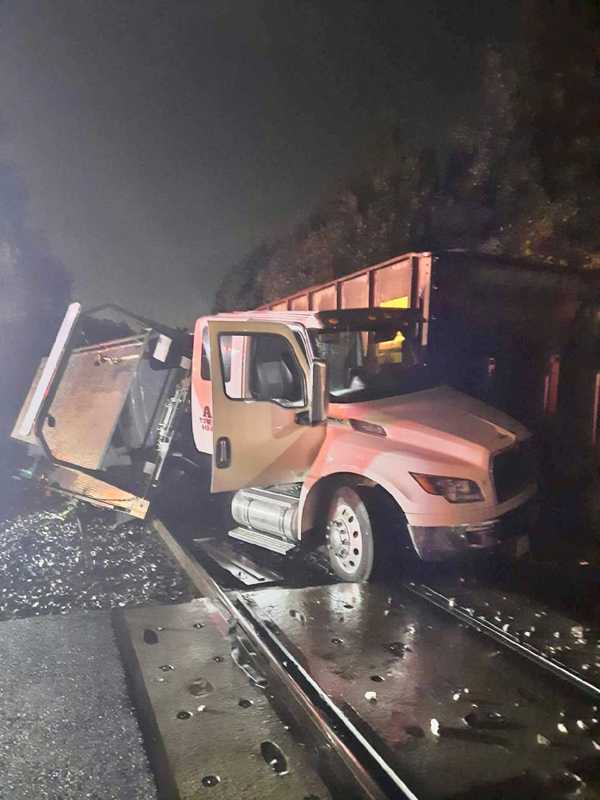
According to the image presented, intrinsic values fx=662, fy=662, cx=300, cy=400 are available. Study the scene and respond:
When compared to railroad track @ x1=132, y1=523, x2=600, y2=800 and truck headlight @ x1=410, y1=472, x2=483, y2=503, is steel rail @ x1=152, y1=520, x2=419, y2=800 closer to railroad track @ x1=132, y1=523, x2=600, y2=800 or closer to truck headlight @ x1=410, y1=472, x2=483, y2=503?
railroad track @ x1=132, y1=523, x2=600, y2=800

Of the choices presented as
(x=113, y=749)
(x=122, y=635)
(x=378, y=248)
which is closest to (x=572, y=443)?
(x=122, y=635)

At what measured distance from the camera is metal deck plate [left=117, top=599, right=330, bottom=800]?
2.86 metres

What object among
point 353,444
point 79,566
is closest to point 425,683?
point 353,444

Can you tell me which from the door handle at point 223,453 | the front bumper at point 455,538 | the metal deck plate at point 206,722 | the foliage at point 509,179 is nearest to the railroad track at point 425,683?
the metal deck plate at point 206,722

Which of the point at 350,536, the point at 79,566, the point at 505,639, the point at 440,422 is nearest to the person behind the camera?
the point at 505,639

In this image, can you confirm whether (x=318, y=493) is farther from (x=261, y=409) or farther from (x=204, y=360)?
(x=204, y=360)

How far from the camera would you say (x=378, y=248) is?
17172mm

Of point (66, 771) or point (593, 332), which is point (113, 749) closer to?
point (66, 771)

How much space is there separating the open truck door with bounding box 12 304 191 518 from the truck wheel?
2.47 metres

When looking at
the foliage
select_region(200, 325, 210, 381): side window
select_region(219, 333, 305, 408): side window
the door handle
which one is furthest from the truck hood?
the foliage

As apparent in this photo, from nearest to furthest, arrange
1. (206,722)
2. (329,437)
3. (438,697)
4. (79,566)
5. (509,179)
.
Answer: (206,722) < (438,697) < (329,437) < (79,566) < (509,179)

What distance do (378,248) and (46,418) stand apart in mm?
11189

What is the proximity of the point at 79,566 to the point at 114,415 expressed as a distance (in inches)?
82.1

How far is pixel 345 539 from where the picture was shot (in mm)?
5461
